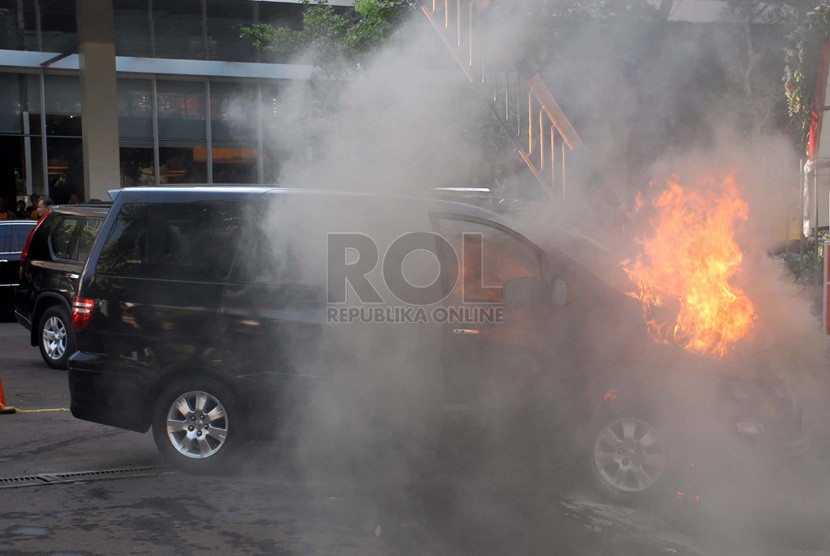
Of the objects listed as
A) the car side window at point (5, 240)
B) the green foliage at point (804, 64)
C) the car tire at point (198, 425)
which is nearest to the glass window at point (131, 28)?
the car side window at point (5, 240)

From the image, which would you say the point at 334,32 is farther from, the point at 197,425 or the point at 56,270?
A: the point at 197,425

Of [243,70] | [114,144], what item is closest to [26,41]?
[114,144]

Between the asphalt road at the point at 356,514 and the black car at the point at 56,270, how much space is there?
4.03 metres

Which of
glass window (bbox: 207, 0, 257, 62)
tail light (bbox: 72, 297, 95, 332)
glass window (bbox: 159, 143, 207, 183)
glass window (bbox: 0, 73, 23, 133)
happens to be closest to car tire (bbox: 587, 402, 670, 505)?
tail light (bbox: 72, 297, 95, 332)

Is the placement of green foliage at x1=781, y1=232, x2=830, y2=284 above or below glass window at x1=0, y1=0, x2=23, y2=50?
below

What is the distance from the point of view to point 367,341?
5.80 metres

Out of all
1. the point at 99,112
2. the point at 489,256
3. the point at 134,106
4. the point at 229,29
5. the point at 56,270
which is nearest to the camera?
the point at 489,256

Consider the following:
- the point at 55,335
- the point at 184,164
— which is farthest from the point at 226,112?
the point at 55,335

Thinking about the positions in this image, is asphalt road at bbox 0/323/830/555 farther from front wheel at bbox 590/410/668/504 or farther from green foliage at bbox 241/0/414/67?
green foliage at bbox 241/0/414/67

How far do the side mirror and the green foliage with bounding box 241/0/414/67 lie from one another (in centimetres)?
420

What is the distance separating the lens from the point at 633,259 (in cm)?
583

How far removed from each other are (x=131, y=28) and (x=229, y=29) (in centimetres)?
Result: 175

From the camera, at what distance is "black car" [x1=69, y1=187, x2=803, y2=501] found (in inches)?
215

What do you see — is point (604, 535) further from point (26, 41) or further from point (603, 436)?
point (26, 41)
